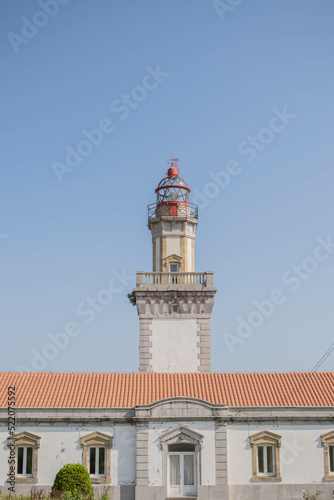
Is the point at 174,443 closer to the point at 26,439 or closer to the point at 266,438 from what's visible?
the point at 266,438

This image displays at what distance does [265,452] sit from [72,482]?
8486 millimetres

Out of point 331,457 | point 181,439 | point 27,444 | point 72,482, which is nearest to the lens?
point 72,482

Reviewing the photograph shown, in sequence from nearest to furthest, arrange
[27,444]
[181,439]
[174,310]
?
[181,439], [27,444], [174,310]

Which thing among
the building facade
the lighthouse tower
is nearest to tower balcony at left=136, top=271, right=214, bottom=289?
the lighthouse tower

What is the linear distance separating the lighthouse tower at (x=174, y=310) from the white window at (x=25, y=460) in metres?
8.64

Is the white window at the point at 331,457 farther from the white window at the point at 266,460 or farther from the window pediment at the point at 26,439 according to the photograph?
the window pediment at the point at 26,439

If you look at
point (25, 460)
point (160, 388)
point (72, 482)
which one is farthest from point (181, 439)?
point (25, 460)

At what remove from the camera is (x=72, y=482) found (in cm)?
2594

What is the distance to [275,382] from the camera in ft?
104

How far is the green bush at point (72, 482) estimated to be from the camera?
84.8 ft

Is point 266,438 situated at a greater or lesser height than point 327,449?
greater

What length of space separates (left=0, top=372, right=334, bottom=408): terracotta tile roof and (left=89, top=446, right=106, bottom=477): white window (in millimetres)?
1919

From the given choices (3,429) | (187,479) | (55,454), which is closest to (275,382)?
(187,479)

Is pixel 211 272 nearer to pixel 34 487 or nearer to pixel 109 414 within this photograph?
pixel 109 414
